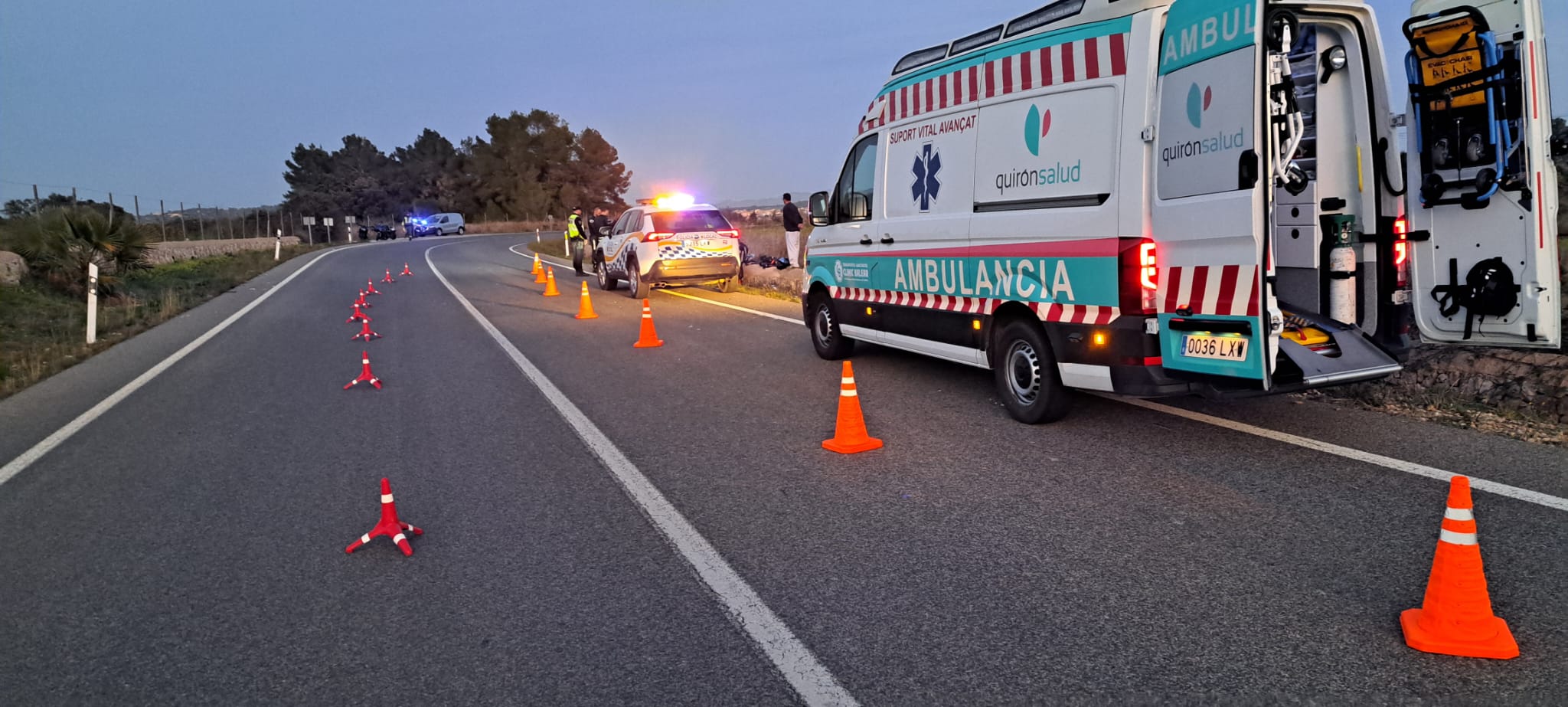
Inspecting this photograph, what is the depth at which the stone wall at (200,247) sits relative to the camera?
111 feet

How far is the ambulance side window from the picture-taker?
29.6ft

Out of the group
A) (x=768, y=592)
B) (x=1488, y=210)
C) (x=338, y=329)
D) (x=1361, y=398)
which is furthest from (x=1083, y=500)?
(x=338, y=329)

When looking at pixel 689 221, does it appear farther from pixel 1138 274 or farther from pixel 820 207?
pixel 1138 274

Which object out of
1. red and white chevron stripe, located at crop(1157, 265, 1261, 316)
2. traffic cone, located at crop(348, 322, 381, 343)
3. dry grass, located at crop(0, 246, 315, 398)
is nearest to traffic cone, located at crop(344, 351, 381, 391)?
traffic cone, located at crop(348, 322, 381, 343)

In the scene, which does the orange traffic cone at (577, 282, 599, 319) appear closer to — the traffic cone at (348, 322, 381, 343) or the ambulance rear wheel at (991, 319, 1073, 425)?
the traffic cone at (348, 322, 381, 343)

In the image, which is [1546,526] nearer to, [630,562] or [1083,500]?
[1083,500]

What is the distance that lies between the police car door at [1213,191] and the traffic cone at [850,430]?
1869 mm

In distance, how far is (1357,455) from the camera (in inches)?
224

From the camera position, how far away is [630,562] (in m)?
4.46

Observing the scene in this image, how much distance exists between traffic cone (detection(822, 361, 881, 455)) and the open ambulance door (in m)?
3.52

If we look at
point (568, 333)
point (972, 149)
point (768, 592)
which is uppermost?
point (972, 149)

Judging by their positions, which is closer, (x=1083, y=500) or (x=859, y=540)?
(x=859, y=540)

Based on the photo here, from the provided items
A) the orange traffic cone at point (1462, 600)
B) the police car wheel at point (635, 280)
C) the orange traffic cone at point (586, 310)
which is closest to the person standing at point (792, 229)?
the police car wheel at point (635, 280)

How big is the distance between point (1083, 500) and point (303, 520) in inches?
161
